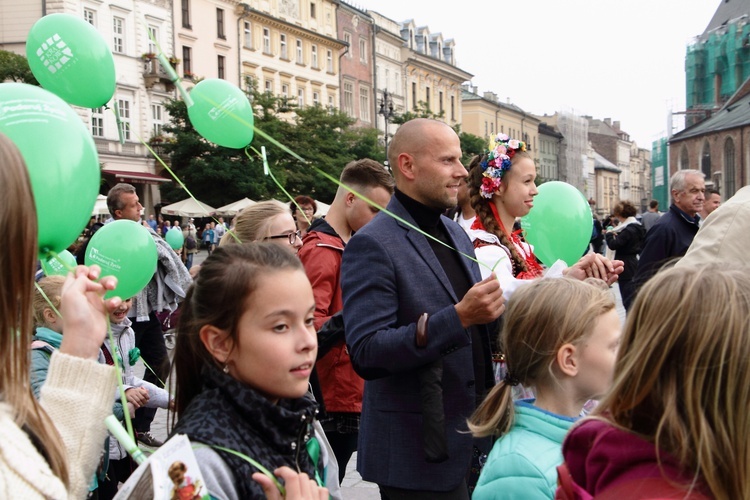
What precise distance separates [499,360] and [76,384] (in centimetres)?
236

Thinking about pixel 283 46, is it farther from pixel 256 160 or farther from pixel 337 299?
pixel 337 299

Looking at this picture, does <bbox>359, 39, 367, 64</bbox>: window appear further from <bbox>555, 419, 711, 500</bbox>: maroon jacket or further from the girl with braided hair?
<bbox>555, 419, 711, 500</bbox>: maroon jacket

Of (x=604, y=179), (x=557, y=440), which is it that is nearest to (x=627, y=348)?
(x=557, y=440)

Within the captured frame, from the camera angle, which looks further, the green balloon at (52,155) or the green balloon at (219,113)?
the green balloon at (219,113)

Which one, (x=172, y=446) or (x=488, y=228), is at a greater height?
(x=488, y=228)

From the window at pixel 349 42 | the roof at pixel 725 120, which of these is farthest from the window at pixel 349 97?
the roof at pixel 725 120

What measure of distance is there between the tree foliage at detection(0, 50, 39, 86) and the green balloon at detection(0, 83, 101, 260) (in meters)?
25.3

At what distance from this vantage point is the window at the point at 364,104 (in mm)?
59219

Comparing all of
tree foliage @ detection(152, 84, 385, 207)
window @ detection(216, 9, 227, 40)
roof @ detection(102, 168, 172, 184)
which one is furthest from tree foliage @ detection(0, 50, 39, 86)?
window @ detection(216, 9, 227, 40)

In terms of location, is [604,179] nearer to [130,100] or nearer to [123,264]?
→ [130,100]

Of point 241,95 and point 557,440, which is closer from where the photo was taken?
point 557,440

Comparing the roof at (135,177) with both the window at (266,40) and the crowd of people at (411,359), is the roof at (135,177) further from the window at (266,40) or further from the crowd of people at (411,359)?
the crowd of people at (411,359)

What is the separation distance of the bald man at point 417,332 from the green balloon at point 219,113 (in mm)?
1104

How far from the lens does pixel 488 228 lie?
413cm
